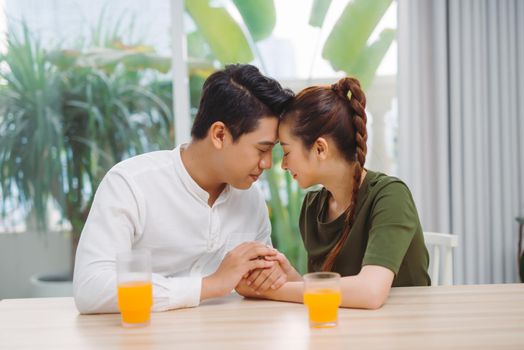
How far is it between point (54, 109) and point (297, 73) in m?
1.38

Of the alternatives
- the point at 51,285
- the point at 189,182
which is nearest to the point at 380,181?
the point at 189,182

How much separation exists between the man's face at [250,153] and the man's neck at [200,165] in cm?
5

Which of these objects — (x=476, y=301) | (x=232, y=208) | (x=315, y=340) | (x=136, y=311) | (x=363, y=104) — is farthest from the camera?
(x=232, y=208)

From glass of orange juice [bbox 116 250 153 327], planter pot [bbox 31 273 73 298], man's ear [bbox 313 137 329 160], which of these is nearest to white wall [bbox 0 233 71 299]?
planter pot [bbox 31 273 73 298]

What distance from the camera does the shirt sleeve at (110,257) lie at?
1.46 metres

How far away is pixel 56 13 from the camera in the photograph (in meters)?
3.57

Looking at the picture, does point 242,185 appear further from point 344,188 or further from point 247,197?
point 344,188

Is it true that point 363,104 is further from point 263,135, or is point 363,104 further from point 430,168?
point 430,168

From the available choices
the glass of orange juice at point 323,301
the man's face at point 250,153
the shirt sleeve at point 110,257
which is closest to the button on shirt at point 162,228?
the shirt sleeve at point 110,257

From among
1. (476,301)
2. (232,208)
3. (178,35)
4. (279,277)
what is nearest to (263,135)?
(232,208)

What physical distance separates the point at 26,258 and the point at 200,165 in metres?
2.23

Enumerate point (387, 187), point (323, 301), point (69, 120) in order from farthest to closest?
point (69, 120) < point (387, 187) < point (323, 301)

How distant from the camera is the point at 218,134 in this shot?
1.78 metres

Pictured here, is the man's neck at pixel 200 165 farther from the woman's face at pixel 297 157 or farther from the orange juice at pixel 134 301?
the orange juice at pixel 134 301
